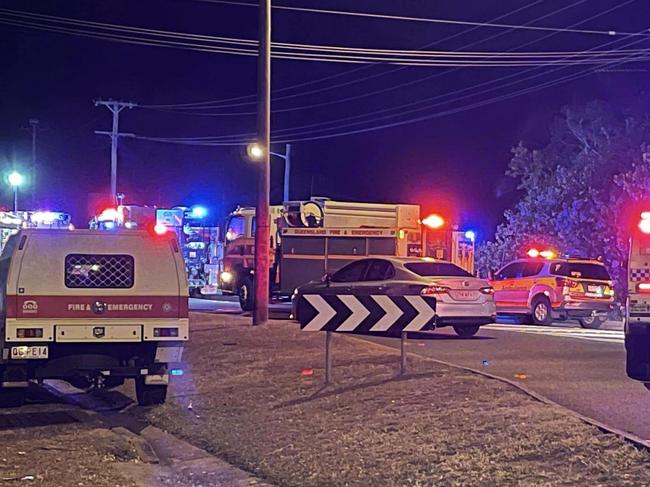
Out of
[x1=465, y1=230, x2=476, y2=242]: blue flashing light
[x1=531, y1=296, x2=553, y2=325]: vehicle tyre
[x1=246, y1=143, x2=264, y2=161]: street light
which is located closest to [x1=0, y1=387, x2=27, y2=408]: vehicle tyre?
[x1=246, y1=143, x2=264, y2=161]: street light

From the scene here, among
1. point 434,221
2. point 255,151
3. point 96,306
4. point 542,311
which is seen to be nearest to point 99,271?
point 96,306

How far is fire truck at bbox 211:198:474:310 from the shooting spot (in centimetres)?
2405

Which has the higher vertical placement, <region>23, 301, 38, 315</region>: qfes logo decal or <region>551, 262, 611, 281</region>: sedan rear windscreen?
<region>551, 262, 611, 281</region>: sedan rear windscreen

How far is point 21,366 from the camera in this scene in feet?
35.7

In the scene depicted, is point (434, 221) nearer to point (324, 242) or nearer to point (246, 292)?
point (324, 242)

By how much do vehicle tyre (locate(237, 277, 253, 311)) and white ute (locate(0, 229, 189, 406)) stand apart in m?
13.6

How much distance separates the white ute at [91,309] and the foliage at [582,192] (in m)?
19.7

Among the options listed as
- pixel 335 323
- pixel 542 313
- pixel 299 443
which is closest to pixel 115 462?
pixel 299 443

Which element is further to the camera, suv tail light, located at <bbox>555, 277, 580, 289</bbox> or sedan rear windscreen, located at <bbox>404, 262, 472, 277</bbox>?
suv tail light, located at <bbox>555, 277, 580, 289</bbox>

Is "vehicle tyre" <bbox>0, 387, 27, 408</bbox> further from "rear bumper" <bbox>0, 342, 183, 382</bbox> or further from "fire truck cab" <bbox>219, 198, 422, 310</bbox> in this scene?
"fire truck cab" <bbox>219, 198, 422, 310</bbox>

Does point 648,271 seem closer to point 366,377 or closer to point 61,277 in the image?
point 366,377

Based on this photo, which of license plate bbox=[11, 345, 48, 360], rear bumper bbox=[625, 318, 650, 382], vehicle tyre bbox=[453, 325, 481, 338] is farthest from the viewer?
vehicle tyre bbox=[453, 325, 481, 338]

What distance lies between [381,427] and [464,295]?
8440 millimetres

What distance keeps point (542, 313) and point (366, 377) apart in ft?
37.7
